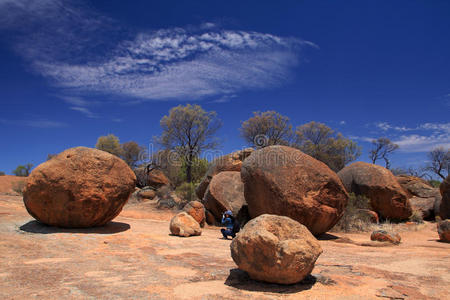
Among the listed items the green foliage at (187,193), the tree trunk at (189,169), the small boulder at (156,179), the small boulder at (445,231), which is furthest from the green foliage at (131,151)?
the small boulder at (445,231)

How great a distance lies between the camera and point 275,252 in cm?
374

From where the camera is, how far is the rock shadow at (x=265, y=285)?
3713mm

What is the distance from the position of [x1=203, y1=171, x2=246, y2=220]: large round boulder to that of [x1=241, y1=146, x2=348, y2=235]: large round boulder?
83.5 inches

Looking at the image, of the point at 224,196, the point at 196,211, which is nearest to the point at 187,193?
the point at 224,196

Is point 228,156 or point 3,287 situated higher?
point 228,156

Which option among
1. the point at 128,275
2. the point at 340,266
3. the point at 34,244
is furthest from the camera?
the point at 34,244

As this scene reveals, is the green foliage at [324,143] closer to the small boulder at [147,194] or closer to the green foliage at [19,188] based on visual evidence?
the small boulder at [147,194]

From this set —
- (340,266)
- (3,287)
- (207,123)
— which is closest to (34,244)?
(3,287)

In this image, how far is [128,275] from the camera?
13.6 ft

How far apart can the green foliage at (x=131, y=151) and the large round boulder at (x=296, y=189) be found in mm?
28196

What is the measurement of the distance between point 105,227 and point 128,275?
4345 millimetres

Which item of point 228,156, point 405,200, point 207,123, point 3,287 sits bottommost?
point 3,287

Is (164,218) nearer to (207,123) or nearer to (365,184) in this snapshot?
(365,184)

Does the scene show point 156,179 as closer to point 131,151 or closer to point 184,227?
point 131,151
